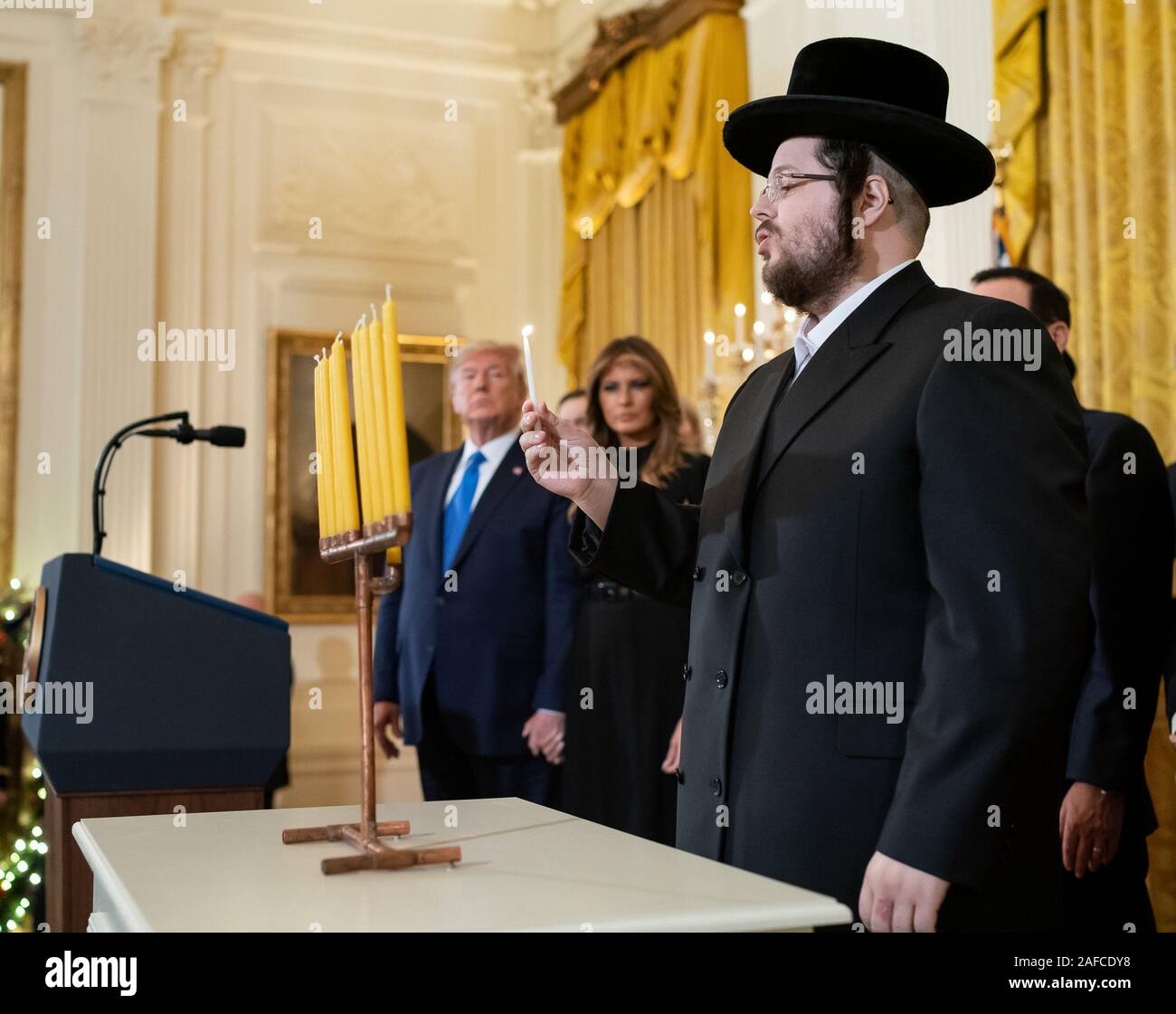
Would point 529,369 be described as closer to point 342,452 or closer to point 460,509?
point 342,452

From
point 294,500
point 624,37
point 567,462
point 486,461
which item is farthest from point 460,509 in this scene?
point 624,37

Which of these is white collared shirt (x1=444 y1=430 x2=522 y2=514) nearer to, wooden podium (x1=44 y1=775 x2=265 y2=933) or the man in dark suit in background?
wooden podium (x1=44 y1=775 x2=265 y2=933)

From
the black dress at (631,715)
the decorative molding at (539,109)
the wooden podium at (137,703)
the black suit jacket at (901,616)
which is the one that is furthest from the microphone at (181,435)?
the decorative molding at (539,109)

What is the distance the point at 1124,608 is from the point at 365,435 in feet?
6.42

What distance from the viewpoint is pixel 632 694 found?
3.76 meters

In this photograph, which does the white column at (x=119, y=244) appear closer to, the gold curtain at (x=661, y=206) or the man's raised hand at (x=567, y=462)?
the gold curtain at (x=661, y=206)

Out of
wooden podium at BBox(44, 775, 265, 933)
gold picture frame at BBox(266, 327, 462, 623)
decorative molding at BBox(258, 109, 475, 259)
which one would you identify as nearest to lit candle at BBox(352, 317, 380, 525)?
wooden podium at BBox(44, 775, 265, 933)

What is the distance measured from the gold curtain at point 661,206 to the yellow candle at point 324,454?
479 cm

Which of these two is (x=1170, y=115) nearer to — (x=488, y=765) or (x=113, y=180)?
(x=488, y=765)

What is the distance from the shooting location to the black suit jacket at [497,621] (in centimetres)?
382
